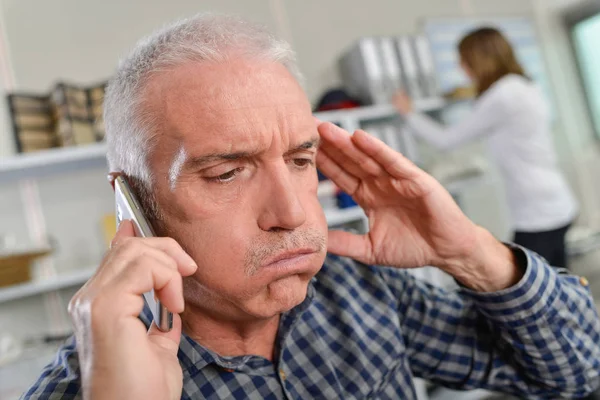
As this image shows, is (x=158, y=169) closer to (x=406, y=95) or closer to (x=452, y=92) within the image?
(x=406, y=95)

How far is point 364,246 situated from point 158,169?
0.44m

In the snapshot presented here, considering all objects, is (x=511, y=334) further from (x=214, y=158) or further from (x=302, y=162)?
(x=214, y=158)

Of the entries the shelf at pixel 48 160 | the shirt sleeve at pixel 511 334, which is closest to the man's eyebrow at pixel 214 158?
the shirt sleeve at pixel 511 334

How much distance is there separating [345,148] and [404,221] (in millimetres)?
195

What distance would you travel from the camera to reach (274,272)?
0.76 metres

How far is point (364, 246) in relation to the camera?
1.02 meters

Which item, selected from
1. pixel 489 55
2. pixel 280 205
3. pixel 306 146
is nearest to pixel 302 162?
pixel 306 146

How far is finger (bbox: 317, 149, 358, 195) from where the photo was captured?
105 cm

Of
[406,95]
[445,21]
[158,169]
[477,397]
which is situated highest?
[445,21]

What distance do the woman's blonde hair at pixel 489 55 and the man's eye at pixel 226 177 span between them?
192cm

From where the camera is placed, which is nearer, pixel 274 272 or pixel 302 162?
pixel 274 272

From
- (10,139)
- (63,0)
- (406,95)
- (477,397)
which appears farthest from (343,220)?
(63,0)

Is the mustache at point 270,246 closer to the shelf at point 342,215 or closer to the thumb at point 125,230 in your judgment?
the thumb at point 125,230

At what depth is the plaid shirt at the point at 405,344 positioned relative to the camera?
2.78 ft
